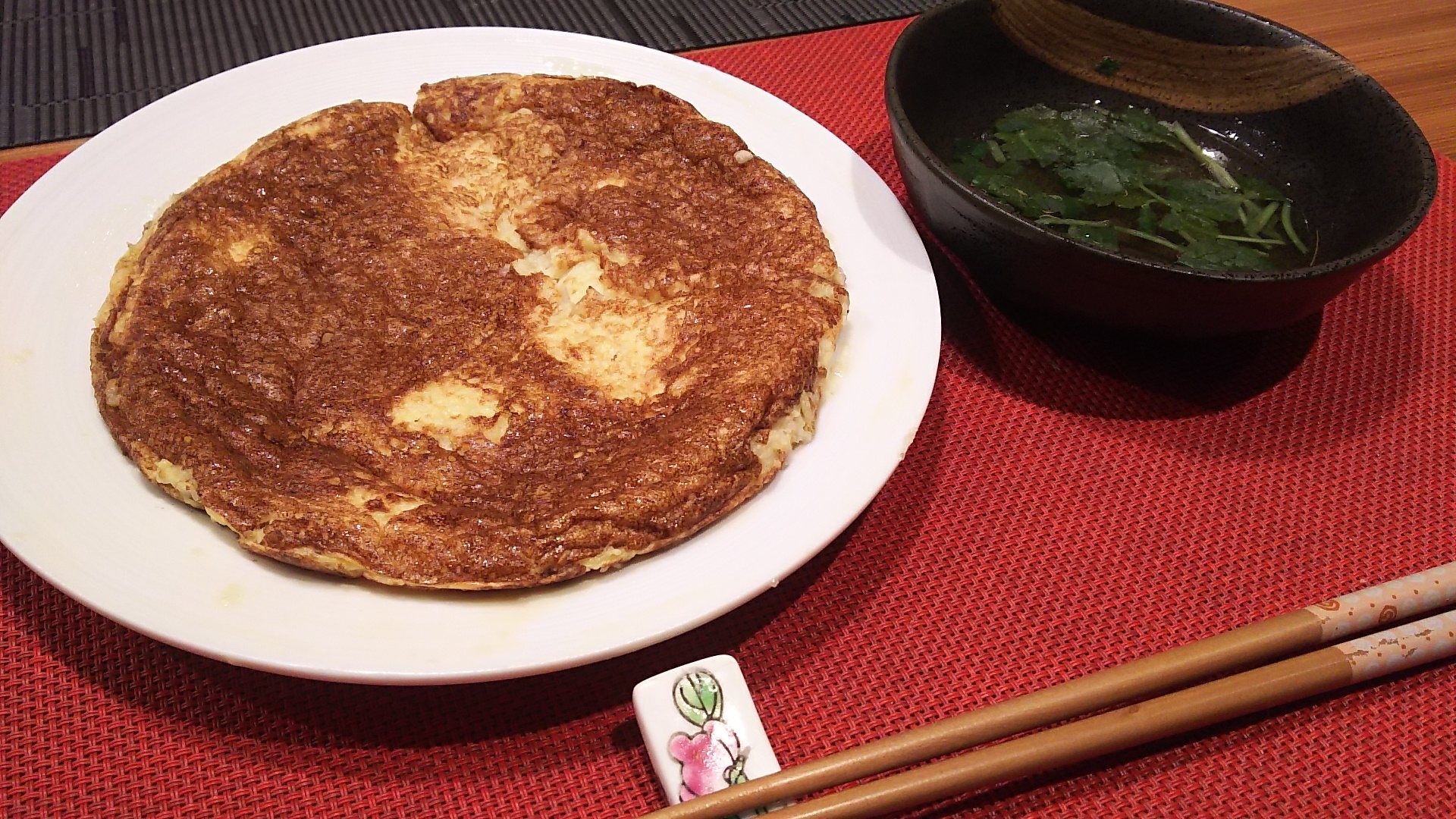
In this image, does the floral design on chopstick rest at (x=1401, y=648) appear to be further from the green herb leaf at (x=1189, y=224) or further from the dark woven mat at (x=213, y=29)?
the dark woven mat at (x=213, y=29)

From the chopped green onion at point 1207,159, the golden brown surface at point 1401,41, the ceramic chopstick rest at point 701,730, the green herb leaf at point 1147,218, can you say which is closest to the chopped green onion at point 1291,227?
the chopped green onion at point 1207,159

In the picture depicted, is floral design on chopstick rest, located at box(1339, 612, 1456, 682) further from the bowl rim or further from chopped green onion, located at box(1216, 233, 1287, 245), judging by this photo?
chopped green onion, located at box(1216, 233, 1287, 245)

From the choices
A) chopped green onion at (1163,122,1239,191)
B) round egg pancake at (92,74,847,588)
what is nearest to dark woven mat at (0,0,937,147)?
round egg pancake at (92,74,847,588)

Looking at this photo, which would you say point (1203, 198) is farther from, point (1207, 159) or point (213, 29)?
point (213, 29)

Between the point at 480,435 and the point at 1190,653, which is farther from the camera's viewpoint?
the point at 480,435

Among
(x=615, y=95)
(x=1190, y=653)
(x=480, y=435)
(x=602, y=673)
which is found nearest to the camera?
(x=1190, y=653)

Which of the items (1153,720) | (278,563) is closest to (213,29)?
(278,563)

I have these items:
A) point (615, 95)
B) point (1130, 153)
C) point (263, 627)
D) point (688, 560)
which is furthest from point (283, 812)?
point (1130, 153)

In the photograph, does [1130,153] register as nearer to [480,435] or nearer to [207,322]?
[480,435]
